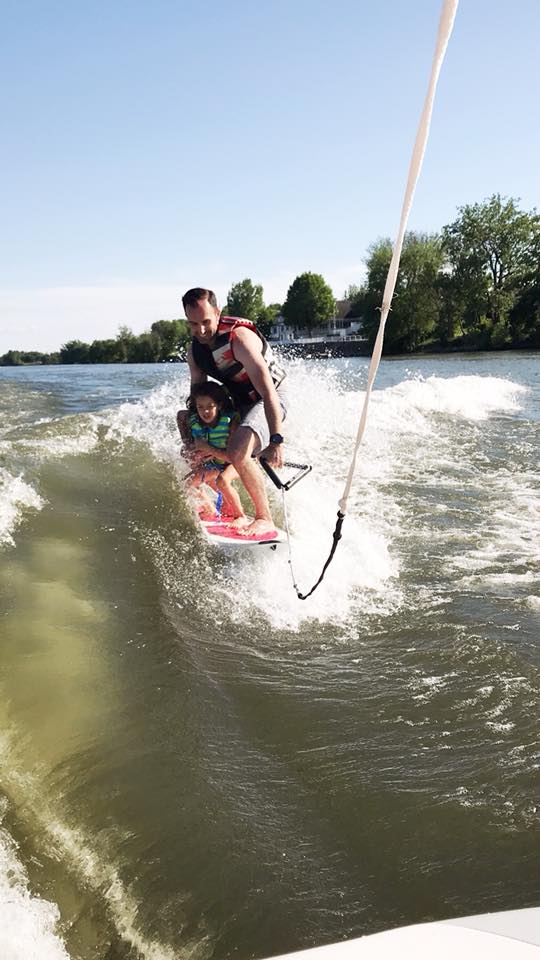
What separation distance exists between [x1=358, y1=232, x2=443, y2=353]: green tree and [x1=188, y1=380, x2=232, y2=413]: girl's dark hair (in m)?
67.8

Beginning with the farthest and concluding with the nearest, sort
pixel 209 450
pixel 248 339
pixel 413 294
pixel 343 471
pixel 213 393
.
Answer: pixel 413 294 → pixel 343 471 → pixel 209 450 → pixel 213 393 → pixel 248 339

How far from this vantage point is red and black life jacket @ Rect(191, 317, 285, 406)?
5879 millimetres

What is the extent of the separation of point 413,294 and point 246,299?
178ft

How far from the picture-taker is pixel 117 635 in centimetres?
412

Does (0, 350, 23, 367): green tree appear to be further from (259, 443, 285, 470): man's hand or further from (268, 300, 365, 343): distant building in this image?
(259, 443, 285, 470): man's hand

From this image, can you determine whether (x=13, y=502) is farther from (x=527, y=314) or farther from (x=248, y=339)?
(x=527, y=314)

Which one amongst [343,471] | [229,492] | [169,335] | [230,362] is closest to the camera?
[230,362]

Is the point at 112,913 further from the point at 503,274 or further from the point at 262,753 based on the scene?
the point at 503,274

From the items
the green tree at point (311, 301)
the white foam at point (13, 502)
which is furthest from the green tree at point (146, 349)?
the white foam at point (13, 502)

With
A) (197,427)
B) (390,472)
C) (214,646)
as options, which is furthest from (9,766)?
(390,472)

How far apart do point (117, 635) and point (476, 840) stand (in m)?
2.42

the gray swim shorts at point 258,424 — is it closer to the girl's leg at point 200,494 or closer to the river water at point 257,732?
the river water at point 257,732

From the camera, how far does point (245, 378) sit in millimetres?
6066

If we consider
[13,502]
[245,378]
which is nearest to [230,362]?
[245,378]
